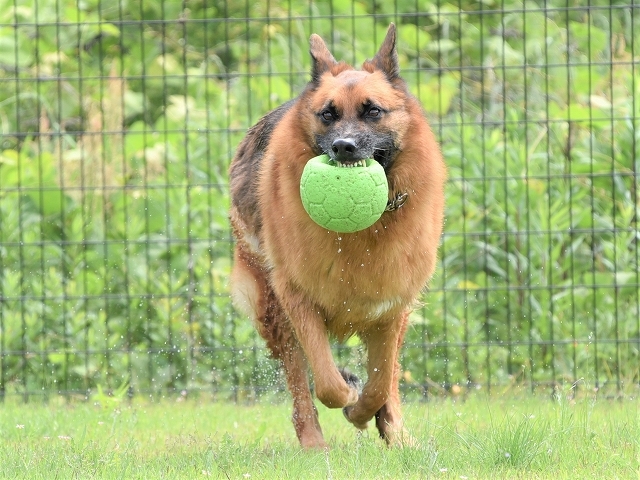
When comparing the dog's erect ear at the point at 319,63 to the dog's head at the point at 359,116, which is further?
the dog's erect ear at the point at 319,63

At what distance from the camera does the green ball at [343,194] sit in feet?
13.9

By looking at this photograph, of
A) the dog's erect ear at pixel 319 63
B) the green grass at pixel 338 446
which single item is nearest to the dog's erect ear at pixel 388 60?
the dog's erect ear at pixel 319 63

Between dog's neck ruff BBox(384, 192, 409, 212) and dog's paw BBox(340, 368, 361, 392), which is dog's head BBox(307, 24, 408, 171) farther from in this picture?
dog's paw BBox(340, 368, 361, 392)

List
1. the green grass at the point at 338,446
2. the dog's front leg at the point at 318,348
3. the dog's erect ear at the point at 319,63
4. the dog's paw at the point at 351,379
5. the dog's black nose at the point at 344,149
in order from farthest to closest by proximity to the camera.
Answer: the dog's paw at the point at 351,379 → the dog's erect ear at the point at 319,63 → the dog's front leg at the point at 318,348 → the dog's black nose at the point at 344,149 → the green grass at the point at 338,446

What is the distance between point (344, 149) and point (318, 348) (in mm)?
1068

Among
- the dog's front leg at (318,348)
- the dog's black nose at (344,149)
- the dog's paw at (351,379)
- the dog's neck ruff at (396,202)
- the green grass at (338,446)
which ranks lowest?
the green grass at (338,446)

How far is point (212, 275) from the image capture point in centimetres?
752

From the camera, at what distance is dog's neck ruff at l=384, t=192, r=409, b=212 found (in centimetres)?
466

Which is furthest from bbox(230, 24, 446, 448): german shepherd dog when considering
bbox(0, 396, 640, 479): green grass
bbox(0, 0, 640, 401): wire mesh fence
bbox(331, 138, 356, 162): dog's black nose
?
bbox(0, 0, 640, 401): wire mesh fence

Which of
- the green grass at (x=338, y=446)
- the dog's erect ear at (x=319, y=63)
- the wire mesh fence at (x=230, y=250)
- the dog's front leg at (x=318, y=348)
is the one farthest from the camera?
the wire mesh fence at (x=230, y=250)

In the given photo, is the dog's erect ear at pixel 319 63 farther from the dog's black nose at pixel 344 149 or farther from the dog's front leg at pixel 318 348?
the dog's front leg at pixel 318 348

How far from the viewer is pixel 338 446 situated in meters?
5.06

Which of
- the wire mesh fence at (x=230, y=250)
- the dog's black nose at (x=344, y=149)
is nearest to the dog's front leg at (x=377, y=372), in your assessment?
the dog's black nose at (x=344, y=149)

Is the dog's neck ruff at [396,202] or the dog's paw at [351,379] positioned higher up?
the dog's neck ruff at [396,202]
